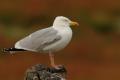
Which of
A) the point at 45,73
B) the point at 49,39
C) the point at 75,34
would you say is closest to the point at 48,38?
the point at 49,39

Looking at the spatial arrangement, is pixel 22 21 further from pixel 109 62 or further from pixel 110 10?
pixel 109 62

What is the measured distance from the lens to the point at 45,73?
18.2 ft

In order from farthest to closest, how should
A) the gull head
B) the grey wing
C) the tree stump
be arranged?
the gull head
the grey wing
the tree stump

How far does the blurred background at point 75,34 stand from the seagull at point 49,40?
15.6ft

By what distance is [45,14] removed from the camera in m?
17.5

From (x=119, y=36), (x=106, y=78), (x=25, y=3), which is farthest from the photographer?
(x=25, y=3)

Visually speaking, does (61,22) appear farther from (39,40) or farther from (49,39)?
(39,40)

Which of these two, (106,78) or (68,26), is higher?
(68,26)

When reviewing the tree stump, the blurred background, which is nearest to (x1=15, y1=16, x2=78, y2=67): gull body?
the tree stump

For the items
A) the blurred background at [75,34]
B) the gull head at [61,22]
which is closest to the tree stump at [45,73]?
the gull head at [61,22]

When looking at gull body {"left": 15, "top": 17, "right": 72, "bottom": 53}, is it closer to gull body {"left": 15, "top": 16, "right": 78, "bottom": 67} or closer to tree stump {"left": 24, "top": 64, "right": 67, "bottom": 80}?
gull body {"left": 15, "top": 16, "right": 78, "bottom": 67}

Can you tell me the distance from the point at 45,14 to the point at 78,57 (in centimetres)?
399

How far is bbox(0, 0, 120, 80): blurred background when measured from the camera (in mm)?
12359

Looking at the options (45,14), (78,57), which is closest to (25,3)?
(45,14)
